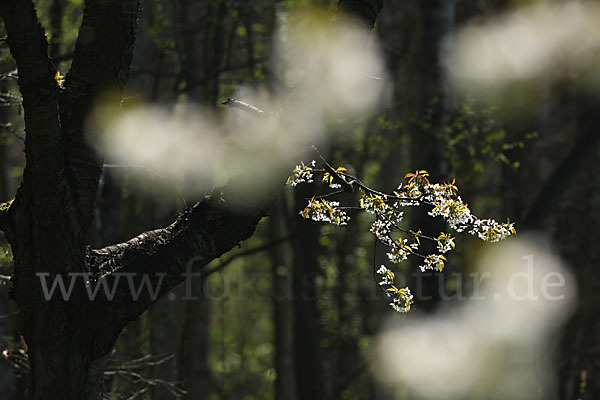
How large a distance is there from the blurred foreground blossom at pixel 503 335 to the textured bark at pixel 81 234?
20.0 ft

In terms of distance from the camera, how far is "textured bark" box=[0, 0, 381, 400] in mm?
3895

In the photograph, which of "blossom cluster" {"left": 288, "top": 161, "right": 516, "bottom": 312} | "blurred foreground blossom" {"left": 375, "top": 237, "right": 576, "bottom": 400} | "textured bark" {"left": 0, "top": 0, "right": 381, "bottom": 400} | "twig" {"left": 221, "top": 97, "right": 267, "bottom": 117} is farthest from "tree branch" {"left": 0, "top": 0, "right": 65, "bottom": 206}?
"blurred foreground blossom" {"left": 375, "top": 237, "right": 576, "bottom": 400}

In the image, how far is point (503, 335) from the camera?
1116 centimetres

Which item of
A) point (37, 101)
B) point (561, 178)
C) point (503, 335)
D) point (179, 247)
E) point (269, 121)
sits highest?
point (561, 178)

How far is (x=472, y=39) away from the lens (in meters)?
10.4

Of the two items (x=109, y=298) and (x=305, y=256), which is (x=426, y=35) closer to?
(x=305, y=256)

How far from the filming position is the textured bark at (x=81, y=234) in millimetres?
3895

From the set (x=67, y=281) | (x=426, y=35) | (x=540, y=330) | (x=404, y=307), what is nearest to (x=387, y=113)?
(x=426, y=35)

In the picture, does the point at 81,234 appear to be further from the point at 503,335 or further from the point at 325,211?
the point at 503,335

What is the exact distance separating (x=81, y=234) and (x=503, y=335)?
843 centimetres

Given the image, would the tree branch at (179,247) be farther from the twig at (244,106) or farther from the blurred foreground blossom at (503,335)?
the blurred foreground blossom at (503,335)

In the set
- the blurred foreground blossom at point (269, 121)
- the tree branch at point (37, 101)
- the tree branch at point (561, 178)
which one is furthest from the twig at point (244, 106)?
the tree branch at point (561, 178)

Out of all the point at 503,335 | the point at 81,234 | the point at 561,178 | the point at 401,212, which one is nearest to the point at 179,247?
the point at 81,234

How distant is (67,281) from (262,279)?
18.7m
